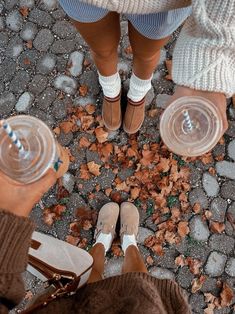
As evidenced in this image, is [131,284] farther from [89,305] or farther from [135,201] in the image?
[135,201]

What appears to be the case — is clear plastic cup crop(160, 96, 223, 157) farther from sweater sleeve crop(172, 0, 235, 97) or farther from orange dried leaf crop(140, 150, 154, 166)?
orange dried leaf crop(140, 150, 154, 166)

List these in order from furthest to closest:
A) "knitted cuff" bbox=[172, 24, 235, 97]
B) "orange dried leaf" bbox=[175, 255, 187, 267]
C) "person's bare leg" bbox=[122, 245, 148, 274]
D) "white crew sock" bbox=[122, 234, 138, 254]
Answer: "orange dried leaf" bbox=[175, 255, 187, 267], "white crew sock" bbox=[122, 234, 138, 254], "person's bare leg" bbox=[122, 245, 148, 274], "knitted cuff" bbox=[172, 24, 235, 97]

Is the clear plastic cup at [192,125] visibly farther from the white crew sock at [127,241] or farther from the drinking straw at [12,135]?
the white crew sock at [127,241]

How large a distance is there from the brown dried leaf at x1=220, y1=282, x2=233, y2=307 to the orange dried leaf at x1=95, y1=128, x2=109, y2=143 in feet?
4.72

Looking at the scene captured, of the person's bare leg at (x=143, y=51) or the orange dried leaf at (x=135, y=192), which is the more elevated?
the person's bare leg at (x=143, y=51)

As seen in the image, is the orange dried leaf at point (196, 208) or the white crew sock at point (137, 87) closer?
the white crew sock at point (137, 87)

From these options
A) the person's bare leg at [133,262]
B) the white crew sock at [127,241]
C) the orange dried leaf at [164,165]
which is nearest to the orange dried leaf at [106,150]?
the orange dried leaf at [164,165]

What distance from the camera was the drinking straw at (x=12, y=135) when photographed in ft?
5.57

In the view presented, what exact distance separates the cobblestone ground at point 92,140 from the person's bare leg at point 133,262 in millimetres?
249

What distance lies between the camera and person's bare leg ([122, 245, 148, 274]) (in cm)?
297

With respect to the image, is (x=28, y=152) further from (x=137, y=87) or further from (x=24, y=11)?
(x=24, y=11)

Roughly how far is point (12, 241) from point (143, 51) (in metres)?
1.39

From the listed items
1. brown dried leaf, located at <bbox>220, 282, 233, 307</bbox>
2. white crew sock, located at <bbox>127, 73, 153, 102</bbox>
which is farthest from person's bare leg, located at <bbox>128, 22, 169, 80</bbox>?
brown dried leaf, located at <bbox>220, 282, 233, 307</bbox>

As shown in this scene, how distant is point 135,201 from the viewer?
3500mm
